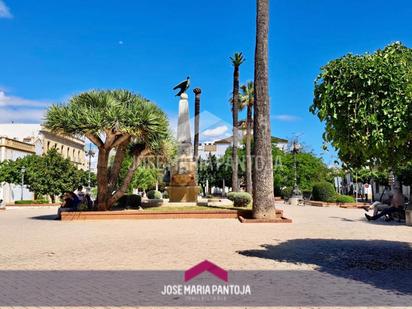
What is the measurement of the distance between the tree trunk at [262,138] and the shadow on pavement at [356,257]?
524 cm

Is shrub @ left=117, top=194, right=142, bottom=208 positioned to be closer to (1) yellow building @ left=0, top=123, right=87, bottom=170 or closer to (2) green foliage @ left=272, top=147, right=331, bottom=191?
(2) green foliage @ left=272, top=147, right=331, bottom=191

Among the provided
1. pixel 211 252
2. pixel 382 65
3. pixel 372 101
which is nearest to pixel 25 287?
pixel 211 252

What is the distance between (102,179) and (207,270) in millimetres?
13442

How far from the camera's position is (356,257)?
8.15 meters

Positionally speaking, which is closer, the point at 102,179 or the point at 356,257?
the point at 356,257

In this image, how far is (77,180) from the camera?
41562 mm

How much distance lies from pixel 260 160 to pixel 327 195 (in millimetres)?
18915

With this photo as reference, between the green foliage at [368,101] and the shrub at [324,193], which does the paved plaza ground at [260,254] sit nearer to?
the green foliage at [368,101]

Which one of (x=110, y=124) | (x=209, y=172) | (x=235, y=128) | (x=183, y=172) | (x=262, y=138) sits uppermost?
(x=235, y=128)

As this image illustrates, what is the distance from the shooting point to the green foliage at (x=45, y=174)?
1541 inches

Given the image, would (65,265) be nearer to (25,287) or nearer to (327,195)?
(25,287)

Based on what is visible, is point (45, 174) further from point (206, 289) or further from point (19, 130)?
point (206, 289)

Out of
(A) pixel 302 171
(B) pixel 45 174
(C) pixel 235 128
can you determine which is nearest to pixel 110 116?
(C) pixel 235 128

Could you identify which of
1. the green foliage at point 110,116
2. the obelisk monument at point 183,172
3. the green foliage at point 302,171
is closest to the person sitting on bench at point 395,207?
the green foliage at point 110,116
